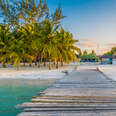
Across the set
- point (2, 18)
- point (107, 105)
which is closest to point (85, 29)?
point (2, 18)

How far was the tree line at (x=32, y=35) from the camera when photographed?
59.7 feet

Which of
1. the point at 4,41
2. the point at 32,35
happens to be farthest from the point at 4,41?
the point at 32,35

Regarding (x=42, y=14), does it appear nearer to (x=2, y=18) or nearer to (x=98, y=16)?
(x=2, y=18)

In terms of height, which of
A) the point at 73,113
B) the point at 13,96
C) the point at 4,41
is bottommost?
the point at 13,96

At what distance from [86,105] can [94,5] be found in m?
14.3

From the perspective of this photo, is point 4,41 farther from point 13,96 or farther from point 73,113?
point 73,113

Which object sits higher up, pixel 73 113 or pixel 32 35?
pixel 32 35

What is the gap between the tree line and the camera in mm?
18188

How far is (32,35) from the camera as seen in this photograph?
19.7 meters

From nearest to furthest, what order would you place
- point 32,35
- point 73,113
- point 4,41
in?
point 73,113
point 32,35
point 4,41

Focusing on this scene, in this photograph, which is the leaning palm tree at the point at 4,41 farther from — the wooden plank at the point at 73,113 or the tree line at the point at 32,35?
the wooden plank at the point at 73,113

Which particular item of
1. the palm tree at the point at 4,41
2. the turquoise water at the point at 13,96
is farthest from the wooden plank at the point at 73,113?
the palm tree at the point at 4,41

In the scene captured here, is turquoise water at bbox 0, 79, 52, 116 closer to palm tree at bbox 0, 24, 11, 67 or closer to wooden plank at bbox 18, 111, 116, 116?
wooden plank at bbox 18, 111, 116, 116

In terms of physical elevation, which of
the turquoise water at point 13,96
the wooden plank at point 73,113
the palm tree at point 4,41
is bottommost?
the turquoise water at point 13,96
